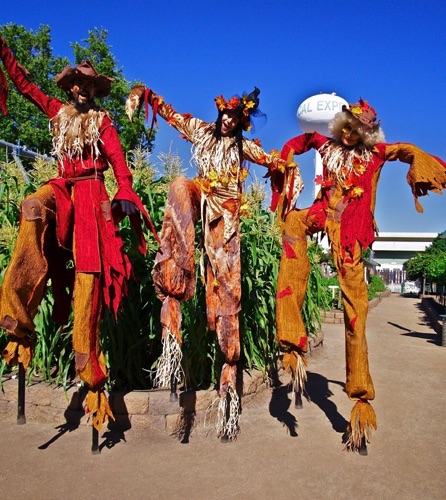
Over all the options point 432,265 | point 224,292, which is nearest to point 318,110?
point 432,265

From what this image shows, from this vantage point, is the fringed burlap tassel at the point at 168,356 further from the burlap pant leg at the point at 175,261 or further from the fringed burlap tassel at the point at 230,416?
the fringed burlap tassel at the point at 230,416

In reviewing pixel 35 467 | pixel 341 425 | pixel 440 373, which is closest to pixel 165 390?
pixel 35 467

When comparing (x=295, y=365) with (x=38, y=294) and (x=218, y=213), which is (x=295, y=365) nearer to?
(x=218, y=213)

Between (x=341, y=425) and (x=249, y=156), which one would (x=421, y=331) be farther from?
(x=249, y=156)

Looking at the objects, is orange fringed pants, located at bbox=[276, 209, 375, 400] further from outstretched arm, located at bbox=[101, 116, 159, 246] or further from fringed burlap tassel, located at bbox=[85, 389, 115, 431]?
fringed burlap tassel, located at bbox=[85, 389, 115, 431]

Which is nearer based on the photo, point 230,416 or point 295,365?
point 295,365

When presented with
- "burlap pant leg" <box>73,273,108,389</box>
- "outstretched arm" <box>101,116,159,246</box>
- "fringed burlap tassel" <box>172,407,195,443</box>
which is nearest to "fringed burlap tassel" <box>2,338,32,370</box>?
"burlap pant leg" <box>73,273,108,389</box>

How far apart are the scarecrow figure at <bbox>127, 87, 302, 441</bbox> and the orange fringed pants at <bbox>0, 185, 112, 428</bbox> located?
0.36m

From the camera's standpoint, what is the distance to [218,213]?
9.48 ft

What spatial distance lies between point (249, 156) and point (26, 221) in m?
1.37

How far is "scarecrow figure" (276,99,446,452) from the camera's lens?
285 cm

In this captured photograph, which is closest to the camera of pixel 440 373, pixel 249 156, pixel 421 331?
pixel 249 156

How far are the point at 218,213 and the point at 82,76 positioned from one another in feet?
3.62

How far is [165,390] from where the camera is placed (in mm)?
3277
